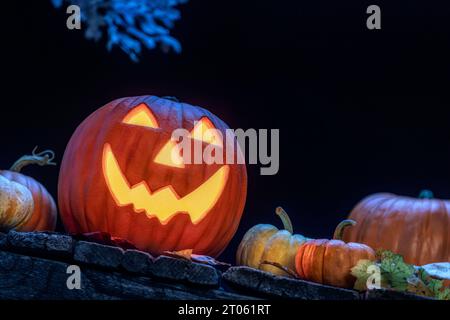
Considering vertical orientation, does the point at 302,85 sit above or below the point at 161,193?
above

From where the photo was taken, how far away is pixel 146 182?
2.54m

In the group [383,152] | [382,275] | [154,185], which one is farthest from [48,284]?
[383,152]

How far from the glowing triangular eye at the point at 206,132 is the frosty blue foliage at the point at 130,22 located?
3.88 ft

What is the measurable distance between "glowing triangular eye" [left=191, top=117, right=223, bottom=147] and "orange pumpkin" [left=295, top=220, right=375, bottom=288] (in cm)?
59

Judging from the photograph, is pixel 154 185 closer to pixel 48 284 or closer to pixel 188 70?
pixel 48 284

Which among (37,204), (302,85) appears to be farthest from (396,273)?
(302,85)

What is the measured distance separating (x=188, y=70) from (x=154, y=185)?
4.61 ft

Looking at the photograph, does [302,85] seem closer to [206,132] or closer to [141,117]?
[206,132]

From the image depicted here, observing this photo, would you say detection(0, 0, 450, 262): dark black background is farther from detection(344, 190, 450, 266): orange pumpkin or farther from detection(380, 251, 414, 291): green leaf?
detection(380, 251, 414, 291): green leaf

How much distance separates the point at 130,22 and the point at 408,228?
6.47 feet

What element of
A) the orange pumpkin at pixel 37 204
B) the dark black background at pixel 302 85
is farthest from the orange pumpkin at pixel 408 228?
the orange pumpkin at pixel 37 204

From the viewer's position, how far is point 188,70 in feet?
12.5

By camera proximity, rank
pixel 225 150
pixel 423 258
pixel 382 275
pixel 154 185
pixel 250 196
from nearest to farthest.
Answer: pixel 382 275, pixel 154 185, pixel 225 150, pixel 423 258, pixel 250 196

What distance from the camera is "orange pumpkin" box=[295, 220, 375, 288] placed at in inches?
90.4
